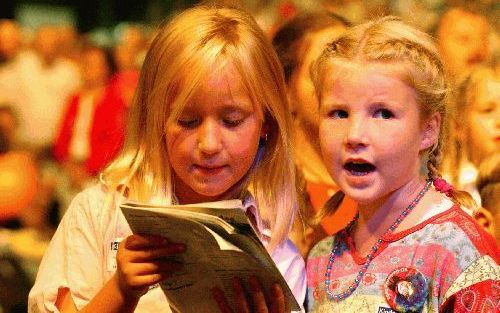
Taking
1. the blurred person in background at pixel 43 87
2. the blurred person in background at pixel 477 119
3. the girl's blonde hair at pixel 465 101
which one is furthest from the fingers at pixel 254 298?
the blurred person in background at pixel 43 87

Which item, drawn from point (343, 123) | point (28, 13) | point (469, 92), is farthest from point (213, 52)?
point (28, 13)

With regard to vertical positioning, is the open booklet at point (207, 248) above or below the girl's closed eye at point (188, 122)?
below

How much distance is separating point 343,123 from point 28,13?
375 centimetres

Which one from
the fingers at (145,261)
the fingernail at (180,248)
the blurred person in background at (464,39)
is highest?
the blurred person in background at (464,39)

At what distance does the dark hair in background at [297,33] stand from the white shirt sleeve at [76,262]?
89 cm

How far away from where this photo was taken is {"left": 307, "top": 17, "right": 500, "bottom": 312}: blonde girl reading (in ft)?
5.96

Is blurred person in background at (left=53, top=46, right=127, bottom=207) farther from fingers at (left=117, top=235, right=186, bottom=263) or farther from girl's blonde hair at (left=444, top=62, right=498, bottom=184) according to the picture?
fingers at (left=117, top=235, right=186, bottom=263)

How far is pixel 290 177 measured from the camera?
7.19ft

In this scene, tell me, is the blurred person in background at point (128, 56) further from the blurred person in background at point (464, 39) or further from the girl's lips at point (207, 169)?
the girl's lips at point (207, 169)

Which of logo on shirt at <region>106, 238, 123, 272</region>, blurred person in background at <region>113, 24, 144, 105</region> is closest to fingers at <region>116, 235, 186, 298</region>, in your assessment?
logo on shirt at <region>106, 238, 123, 272</region>

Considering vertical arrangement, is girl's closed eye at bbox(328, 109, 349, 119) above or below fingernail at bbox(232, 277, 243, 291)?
above

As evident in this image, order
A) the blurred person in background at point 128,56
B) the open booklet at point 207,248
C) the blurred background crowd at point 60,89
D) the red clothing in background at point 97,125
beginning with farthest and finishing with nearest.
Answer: the blurred person in background at point 128,56 < the red clothing in background at point 97,125 < the blurred background crowd at point 60,89 < the open booklet at point 207,248

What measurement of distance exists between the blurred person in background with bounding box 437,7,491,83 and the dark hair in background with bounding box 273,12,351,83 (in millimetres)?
835

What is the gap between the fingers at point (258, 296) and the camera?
1788 mm
